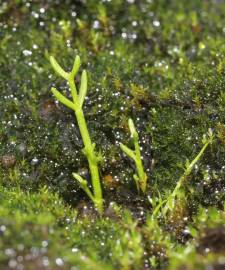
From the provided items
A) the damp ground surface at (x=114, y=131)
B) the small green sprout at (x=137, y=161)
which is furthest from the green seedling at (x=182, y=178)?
the small green sprout at (x=137, y=161)

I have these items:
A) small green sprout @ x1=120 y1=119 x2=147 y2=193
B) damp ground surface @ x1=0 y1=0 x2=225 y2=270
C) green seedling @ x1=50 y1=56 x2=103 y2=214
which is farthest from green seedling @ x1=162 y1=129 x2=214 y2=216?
green seedling @ x1=50 y1=56 x2=103 y2=214

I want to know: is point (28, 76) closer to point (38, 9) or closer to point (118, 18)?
point (38, 9)

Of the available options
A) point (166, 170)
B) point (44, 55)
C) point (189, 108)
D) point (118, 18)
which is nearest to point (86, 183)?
point (166, 170)

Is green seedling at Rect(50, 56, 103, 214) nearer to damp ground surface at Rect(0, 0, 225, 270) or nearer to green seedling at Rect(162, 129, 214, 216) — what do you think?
damp ground surface at Rect(0, 0, 225, 270)

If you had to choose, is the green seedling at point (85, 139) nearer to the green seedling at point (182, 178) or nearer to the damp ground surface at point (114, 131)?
the damp ground surface at point (114, 131)

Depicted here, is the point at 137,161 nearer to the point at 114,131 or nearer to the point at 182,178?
the point at 182,178

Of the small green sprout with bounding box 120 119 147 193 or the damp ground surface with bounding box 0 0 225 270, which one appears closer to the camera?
the damp ground surface with bounding box 0 0 225 270

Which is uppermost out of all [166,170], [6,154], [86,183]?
[6,154]
